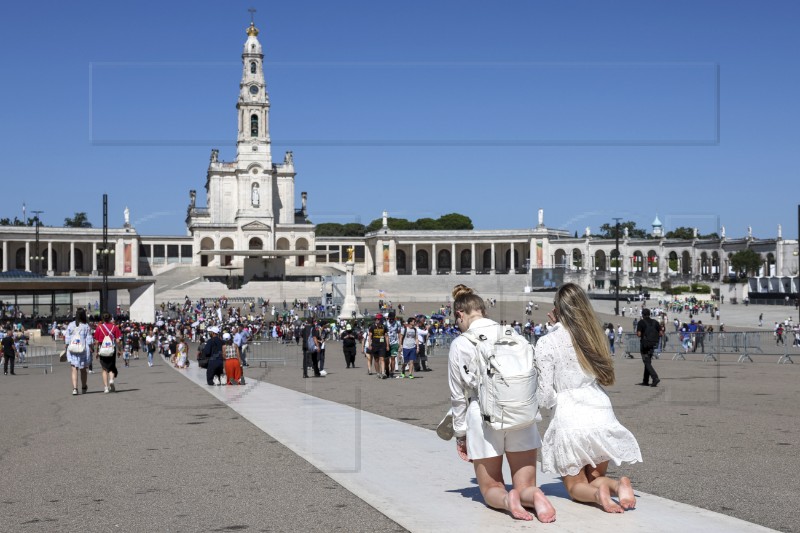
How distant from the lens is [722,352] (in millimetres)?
29078

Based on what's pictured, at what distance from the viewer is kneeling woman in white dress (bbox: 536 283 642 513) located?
599cm

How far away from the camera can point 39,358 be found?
1314 inches

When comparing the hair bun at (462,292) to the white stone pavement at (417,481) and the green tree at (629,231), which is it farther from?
the green tree at (629,231)

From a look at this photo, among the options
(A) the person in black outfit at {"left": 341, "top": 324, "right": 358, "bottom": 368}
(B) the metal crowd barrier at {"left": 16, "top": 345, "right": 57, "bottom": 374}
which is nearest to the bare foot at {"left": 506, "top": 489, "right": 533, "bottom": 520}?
(A) the person in black outfit at {"left": 341, "top": 324, "right": 358, "bottom": 368}

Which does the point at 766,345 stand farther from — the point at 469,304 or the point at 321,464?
the point at 469,304

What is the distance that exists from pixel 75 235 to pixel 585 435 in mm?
110379

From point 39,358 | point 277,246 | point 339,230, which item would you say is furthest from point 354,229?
point 39,358

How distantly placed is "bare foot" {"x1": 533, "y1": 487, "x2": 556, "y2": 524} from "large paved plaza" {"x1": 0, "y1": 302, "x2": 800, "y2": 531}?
104 mm

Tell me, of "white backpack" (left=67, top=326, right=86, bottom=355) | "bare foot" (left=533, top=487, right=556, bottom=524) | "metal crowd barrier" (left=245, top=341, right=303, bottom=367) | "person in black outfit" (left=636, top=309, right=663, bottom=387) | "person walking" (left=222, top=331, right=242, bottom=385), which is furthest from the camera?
"metal crowd barrier" (left=245, top=341, right=303, bottom=367)

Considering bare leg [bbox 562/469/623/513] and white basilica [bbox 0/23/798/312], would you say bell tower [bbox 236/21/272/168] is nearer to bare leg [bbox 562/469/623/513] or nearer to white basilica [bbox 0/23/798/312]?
white basilica [bbox 0/23/798/312]

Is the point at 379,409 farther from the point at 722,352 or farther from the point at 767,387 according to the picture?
the point at 722,352

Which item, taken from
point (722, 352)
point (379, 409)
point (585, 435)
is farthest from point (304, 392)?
point (722, 352)

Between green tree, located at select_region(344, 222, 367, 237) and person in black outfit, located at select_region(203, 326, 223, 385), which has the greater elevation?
green tree, located at select_region(344, 222, 367, 237)

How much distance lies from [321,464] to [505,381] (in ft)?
10.2
